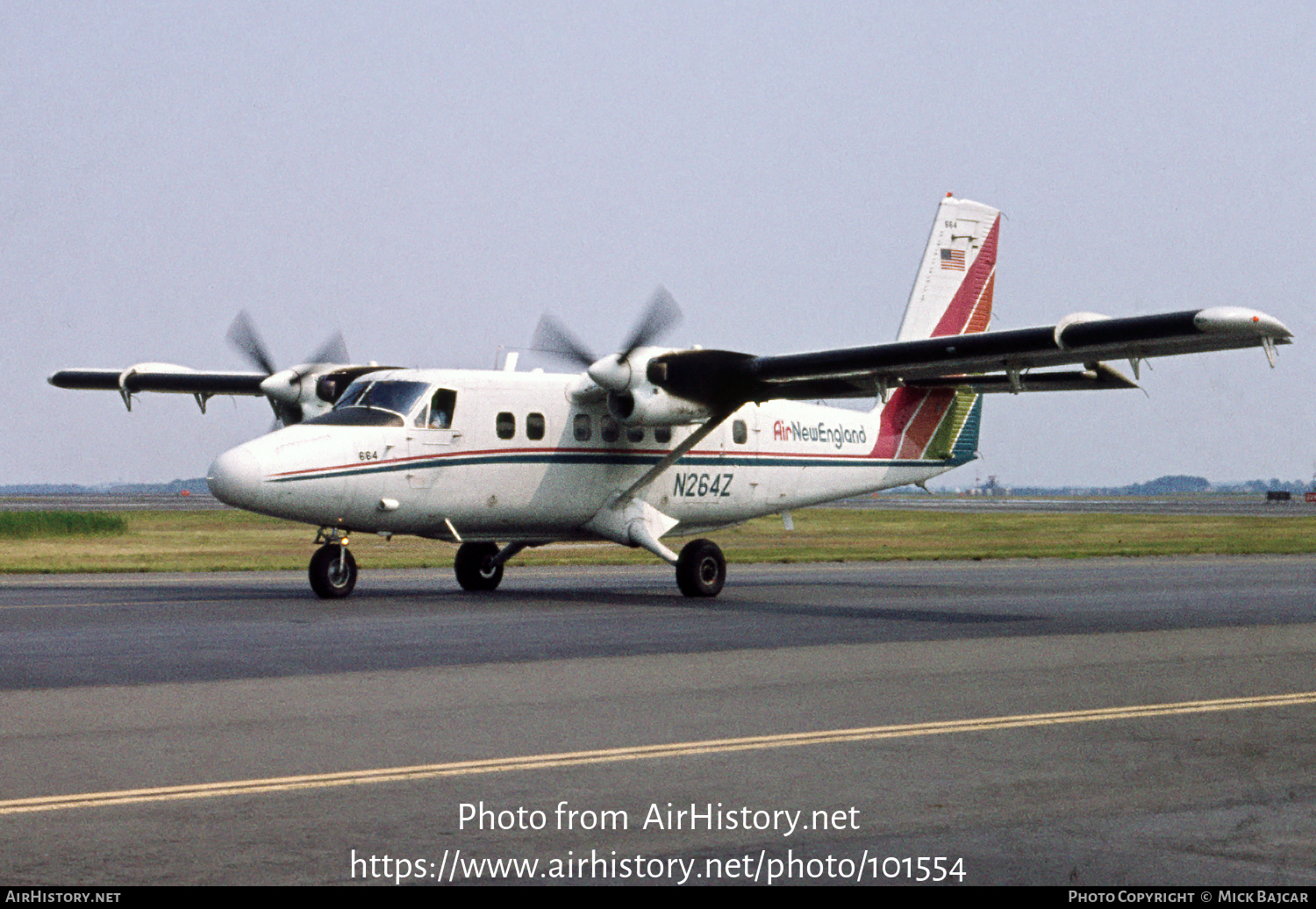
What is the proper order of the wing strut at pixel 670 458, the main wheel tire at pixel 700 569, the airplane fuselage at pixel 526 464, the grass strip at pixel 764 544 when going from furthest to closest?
the grass strip at pixel 764 544 < the wing strut at pixel 670 458 < the main wheel tire at pixel 700 569 < the airplane fuselage at pixel 526 464

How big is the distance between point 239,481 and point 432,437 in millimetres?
3192

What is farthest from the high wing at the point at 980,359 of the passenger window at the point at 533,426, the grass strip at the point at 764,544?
the grass strip at the point at 764,544

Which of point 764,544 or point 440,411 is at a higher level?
point 440,411

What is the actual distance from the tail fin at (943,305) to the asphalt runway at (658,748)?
9.93 metres

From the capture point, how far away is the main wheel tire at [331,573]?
2158cm

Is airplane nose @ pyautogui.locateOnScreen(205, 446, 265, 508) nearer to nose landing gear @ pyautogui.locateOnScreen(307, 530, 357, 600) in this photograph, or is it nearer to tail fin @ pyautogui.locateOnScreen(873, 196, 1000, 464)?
nose landing gear @ pyautogui.locateOnScreen(307, 530, 357, 600)

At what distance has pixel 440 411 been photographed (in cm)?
2255

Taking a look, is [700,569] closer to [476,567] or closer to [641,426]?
[641,426]

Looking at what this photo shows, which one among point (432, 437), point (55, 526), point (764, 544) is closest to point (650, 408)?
point (432, 437)

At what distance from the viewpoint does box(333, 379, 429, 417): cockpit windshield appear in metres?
22.2

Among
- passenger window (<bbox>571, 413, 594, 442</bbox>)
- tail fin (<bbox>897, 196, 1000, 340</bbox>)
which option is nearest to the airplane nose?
passenger window (<bbox>571, 413, 594, 442</bbox>)

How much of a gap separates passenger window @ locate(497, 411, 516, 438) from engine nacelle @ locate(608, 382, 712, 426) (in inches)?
62.4

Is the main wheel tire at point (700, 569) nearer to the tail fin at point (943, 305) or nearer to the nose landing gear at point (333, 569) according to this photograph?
the nose landing gear at point (333, 569)
